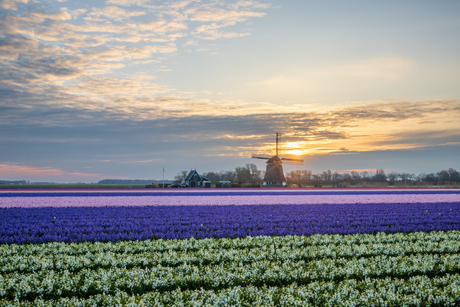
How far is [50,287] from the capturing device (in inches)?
291

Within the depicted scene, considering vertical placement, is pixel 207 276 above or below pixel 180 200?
above

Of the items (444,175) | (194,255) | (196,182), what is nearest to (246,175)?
(196,182)

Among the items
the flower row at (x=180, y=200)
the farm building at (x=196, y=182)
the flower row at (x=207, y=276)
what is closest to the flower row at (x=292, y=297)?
the flower row at (x=207, y=276)

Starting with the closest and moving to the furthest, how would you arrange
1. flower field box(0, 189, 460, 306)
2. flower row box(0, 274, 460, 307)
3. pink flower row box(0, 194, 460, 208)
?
flower row box(0, 274, 460, 307) < flower field box(0, 189, 460, 306) < pink flower row box(0, 194, 460, 208)

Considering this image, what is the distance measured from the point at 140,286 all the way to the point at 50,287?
203cm

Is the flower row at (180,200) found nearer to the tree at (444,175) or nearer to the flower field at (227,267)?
the flower field at (227,267)

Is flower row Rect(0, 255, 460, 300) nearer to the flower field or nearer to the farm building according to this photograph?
the flower field

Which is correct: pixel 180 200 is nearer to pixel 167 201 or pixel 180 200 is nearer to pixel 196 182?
pixel 167 201

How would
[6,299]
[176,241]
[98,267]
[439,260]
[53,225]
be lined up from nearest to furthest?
[6,299], [98,267], [439,260], [176,241], [53,225]

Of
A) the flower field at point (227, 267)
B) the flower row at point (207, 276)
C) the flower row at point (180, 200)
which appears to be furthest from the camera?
the flower row at point (180, 200)

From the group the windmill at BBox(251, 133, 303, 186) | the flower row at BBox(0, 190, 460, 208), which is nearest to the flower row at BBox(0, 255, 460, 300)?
the flower row at BBox(0, 190, 460, 208)

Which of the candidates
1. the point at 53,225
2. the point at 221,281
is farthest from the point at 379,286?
the point at 53,225

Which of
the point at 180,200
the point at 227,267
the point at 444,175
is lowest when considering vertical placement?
the point at 180,200

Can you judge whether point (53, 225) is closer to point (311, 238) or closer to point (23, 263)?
point (23, 263)
